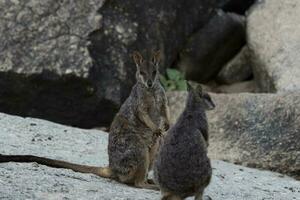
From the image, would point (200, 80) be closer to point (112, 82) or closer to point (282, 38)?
point (282, 38)

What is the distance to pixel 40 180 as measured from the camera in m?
6.51

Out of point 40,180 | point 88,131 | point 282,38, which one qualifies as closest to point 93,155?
point 88,131

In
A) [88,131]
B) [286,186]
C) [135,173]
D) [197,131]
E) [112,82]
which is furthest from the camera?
[112,82]

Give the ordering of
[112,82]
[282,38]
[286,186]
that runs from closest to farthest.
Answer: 1. [286,186]
2. [112,82]
3. [282,38]

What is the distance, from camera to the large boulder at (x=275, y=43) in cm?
1063

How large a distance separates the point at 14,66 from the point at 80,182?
327 cm

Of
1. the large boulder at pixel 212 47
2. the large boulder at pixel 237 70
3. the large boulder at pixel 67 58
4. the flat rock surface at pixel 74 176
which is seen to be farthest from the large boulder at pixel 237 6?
the flat rock surface at pixel 74 176

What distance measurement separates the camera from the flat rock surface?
6348 mm

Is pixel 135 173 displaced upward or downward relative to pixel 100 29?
downward

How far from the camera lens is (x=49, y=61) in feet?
32.0

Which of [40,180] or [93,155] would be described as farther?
[93,155]

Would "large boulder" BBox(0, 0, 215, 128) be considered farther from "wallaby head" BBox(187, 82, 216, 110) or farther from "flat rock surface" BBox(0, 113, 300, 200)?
"wallaby head" BBox(187, 82, 216, 110)

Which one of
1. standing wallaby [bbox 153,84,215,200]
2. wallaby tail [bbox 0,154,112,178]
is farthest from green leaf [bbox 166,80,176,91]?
standing wallaby [bbox 153,84,215,200]

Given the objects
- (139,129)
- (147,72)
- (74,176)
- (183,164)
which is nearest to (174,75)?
(147,72)
